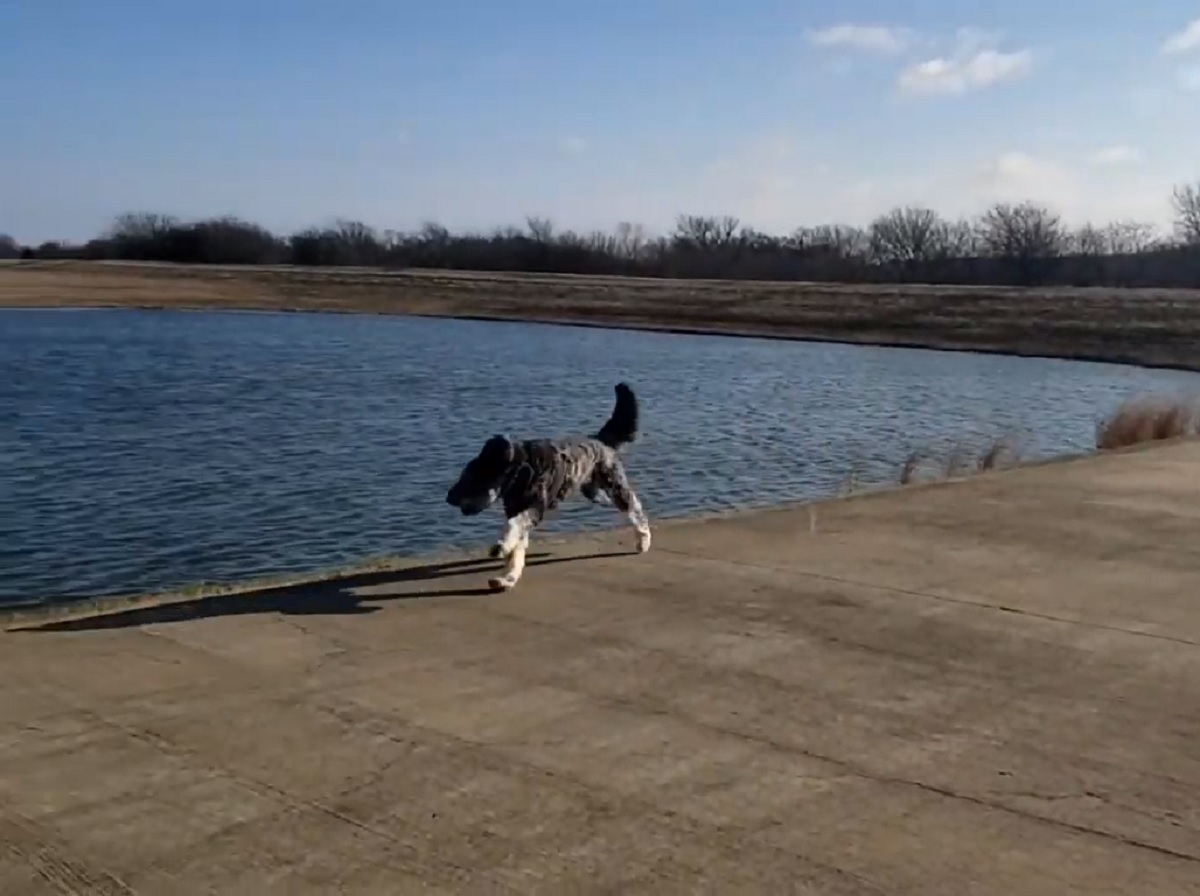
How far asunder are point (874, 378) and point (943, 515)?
24965 mm

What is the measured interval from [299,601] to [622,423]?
7.38ft

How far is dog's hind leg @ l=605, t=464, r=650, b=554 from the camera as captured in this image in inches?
348

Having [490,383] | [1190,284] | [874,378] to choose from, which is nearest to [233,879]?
[490,383]

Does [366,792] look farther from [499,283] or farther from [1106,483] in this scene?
[499,283]

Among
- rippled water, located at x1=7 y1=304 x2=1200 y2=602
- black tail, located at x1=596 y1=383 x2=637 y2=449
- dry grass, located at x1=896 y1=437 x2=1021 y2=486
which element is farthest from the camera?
dry grass, located at x1=896 y1=437 x2=1021 y2=486

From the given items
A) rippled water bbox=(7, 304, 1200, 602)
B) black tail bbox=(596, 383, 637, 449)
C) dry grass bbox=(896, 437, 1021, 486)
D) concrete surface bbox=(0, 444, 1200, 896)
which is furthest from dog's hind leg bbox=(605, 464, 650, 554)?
dry grass bbox=(896, 437, 1021, 486)

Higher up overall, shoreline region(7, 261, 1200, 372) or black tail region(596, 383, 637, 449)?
black tail region(596, 383, 637, 449)

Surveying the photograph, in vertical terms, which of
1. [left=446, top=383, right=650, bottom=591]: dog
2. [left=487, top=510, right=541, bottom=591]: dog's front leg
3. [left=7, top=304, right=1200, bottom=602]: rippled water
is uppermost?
[left=446, top=383, right=650, bottom=591]: dog

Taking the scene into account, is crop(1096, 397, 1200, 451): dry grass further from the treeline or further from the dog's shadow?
the treeline

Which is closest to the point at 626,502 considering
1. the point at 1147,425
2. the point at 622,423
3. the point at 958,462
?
the point at 622,423

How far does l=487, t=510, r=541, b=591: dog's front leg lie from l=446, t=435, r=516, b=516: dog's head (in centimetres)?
32

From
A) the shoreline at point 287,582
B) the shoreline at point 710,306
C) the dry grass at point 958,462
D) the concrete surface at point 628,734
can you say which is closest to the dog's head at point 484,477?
the concrete surface at point 628,734

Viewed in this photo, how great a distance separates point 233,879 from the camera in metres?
4.36

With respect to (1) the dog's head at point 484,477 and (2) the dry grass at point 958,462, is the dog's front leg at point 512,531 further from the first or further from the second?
Answer: (2) the dry grass at point 958,462
